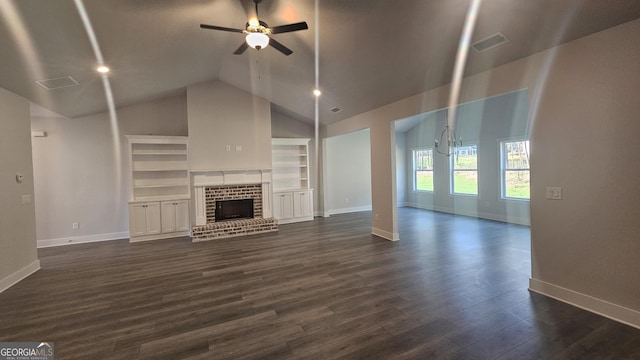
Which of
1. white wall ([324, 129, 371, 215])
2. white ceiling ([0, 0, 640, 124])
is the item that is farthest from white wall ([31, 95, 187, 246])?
white wall ([324, 129, 371, 215])

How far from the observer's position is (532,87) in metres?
2.98

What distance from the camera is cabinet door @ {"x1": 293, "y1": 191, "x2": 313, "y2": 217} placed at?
→ 745 cm

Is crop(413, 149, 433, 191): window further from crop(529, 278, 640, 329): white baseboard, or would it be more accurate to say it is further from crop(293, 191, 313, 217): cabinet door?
crop(529, 278, 640, 329): white baseboard

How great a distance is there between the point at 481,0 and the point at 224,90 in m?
5.39

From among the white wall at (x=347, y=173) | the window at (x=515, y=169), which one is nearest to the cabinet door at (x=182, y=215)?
→ the white wall at (x=347, y=173)

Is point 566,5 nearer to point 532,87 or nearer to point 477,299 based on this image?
point 532,87

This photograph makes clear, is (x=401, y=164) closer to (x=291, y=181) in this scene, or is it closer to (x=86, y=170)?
(x=291, y=181)

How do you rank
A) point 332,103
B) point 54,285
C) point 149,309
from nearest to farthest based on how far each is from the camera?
point 149,309 < point 54,285 < point 332,103

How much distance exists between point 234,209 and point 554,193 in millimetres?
6037

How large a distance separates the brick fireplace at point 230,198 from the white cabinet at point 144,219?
0.83 m

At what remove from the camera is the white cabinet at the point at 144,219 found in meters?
5.64

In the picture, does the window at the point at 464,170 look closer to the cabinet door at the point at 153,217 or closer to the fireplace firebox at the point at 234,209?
the fireplace firebox at the point at 234,209

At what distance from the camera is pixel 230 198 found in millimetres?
6449

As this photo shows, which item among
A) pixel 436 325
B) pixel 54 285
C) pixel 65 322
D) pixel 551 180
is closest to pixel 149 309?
pixel 65 322
